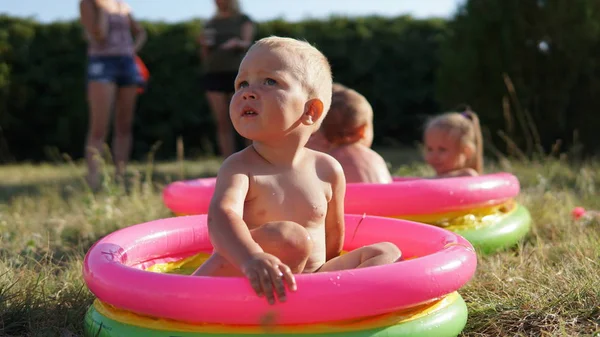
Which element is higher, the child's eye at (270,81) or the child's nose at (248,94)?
the child's eye at (270,81)

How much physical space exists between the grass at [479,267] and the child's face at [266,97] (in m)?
1.04

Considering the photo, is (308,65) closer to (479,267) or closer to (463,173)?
(479,267)

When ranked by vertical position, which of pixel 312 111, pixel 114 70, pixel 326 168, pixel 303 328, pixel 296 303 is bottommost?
pixel 114 70

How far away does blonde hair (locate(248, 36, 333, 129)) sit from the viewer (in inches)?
107

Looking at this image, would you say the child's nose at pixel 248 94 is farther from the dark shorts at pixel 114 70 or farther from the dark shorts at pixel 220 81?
the dark shorts at pixel 220 81

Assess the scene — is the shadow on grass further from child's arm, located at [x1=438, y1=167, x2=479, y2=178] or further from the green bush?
child's arm, located at [x1=438, y1=167, x2=479, y2=178]

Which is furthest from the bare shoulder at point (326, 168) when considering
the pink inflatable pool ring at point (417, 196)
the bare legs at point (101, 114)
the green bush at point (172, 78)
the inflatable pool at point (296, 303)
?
the green bush at point (172, 78)

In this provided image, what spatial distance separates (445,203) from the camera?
13.1ft

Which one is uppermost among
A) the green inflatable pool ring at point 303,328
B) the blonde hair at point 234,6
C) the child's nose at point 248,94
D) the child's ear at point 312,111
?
the child's nose at point 248,94

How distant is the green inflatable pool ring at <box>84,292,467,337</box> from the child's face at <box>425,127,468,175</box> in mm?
2468

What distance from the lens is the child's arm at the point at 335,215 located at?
296 centimetres

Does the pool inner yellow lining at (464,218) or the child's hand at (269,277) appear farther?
the pool inner yellow lining at (464,218)

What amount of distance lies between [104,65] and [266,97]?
4.21 m

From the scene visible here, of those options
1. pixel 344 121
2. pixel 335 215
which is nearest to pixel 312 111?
pixel 335 215
